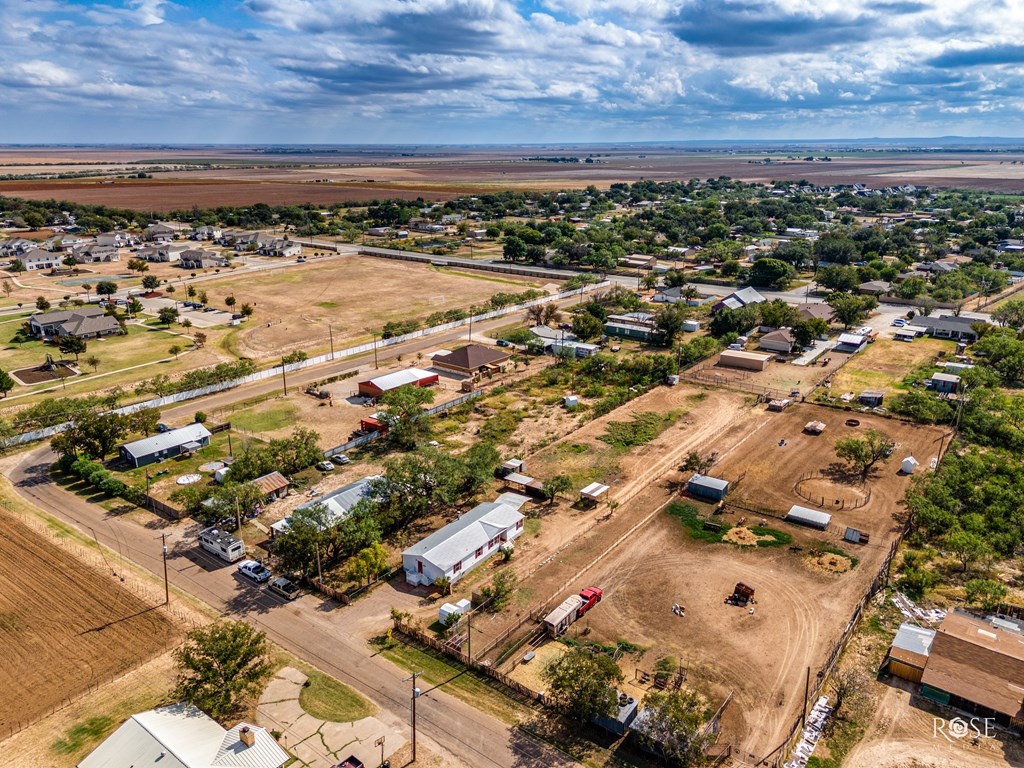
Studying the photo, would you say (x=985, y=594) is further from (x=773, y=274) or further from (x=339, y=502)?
(x=773, y=274)

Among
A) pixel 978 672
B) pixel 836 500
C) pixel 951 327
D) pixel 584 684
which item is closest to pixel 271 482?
pixel 584 684

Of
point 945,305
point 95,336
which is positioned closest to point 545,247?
point 945,305

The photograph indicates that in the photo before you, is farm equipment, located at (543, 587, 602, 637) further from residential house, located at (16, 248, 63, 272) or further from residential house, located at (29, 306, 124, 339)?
residential house, located at (16, 248, 63, 272)

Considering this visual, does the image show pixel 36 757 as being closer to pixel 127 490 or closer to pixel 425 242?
pixel 127 490

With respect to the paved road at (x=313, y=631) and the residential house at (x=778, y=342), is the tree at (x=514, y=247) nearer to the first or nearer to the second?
the residential house at (x=778, y=342)

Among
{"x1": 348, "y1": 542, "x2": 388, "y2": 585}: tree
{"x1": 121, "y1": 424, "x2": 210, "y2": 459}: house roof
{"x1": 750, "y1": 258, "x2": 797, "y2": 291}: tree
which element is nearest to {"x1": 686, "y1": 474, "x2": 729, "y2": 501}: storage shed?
{"x1": 348, "y1": 542, "x2": 388, "y2": 585}: tree

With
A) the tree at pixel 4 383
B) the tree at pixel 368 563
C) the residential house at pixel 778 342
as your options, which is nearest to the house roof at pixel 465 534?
the tree at pixel 368 563
